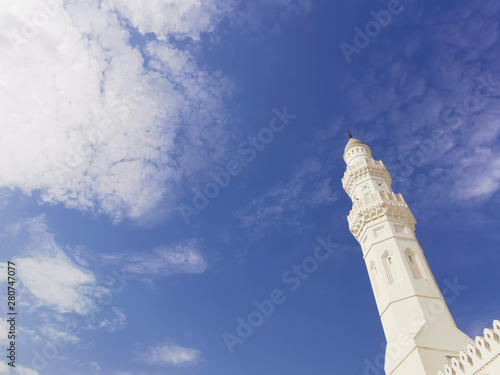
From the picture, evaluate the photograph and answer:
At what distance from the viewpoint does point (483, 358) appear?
13641mm

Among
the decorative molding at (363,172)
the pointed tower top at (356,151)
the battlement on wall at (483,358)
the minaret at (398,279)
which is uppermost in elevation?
the pointed tower top at (356,151)

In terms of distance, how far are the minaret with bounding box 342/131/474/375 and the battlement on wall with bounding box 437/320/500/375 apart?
188 cm

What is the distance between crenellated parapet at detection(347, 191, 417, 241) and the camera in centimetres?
2298

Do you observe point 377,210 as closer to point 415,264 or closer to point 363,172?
point 415,264

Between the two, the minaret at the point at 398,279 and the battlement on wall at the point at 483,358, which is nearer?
the battlement on wall at the point at 483,358

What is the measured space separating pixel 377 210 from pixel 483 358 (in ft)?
34.2

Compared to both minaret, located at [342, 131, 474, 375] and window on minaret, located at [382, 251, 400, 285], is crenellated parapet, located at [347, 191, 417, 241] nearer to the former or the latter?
minaret, located at [342, 131, 474, 375]

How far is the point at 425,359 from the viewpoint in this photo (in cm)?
1641

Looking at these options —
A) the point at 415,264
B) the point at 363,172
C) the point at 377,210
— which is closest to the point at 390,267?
the point at 415,264

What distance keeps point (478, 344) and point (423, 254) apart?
8.42m

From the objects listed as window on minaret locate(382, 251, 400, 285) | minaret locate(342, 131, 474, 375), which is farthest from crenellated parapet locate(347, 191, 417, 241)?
window on minaret locate(382, 251, 400, 285)

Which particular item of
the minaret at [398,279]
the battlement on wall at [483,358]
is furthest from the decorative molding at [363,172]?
the battlement on wall at [483,358]

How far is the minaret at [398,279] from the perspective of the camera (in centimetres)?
1709

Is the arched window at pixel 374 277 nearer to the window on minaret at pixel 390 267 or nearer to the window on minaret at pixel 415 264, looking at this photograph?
the window on minaret at pixel 390 267
